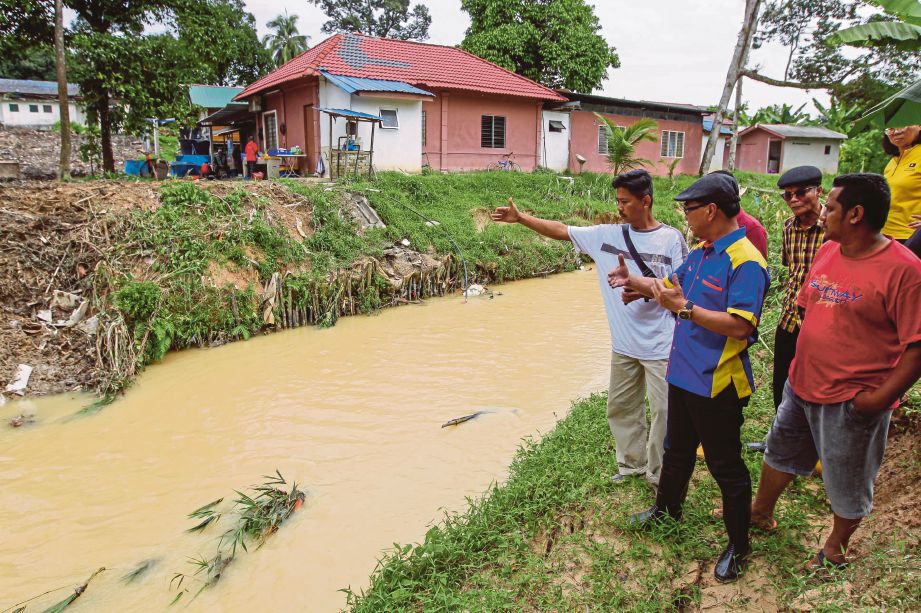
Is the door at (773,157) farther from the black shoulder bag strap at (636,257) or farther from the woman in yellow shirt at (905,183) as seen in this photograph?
the black shoulder bag strap at (636,257)

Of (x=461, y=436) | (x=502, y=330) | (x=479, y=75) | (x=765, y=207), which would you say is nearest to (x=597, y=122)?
(x=479, y=75)

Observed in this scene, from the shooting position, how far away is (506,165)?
2008 centimetres

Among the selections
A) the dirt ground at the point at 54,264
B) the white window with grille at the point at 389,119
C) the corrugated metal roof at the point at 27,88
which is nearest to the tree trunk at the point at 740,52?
the white window with grille at the point at 389,119

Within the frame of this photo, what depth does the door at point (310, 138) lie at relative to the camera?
16734 mm

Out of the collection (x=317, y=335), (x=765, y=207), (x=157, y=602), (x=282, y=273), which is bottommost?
(x=157, y=602)

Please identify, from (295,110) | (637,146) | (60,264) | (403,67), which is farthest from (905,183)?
(637,146)

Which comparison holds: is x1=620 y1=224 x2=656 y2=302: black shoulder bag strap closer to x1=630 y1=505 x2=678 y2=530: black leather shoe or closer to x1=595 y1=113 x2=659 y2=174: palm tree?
x1=630 y1=505 x2=678 y2=530: black leather shoe

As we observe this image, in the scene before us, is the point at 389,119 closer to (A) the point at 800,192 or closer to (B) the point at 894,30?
(B) the point at 894,30

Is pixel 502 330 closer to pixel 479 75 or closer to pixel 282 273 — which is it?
pixel 282 273

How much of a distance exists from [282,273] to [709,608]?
842cm

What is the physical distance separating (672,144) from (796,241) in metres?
23.8

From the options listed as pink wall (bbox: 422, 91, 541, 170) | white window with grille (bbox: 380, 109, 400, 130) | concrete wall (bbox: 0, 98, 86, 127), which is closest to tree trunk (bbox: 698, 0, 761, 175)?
pink wall (bbox: 422, 91, 541, 170)

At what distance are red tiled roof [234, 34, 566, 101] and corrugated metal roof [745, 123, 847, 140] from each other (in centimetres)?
1509

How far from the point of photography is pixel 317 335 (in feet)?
29.8
